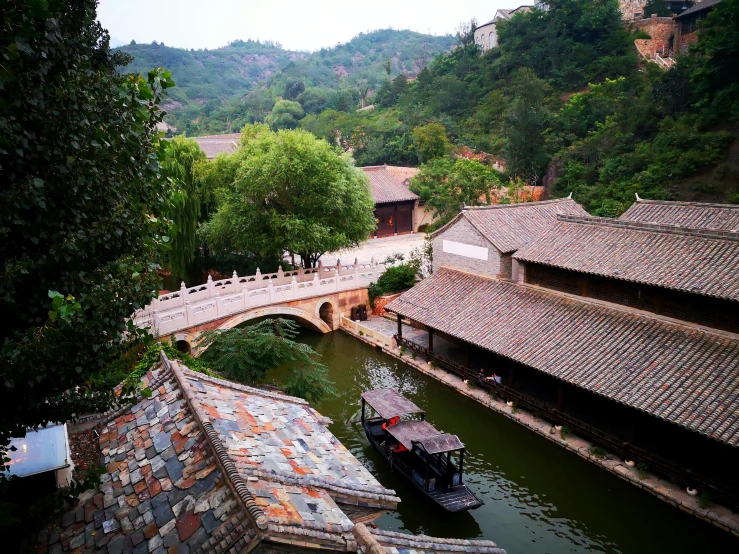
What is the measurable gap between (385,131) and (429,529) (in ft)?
153

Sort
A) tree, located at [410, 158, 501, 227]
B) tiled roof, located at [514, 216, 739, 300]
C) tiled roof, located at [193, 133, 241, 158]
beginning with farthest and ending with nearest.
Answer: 1. tiled roof, located at [193, 133, 241, 158]
2. tree, located at [410, 158, 501, 227]
3. tiled roof, located at [514, 216, 739, 300]

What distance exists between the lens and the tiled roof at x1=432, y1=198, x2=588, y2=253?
22.1 metres

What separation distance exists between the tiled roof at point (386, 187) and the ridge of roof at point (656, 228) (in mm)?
23442

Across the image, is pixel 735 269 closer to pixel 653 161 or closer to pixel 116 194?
pixel 116 194

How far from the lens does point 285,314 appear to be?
87.0 feet

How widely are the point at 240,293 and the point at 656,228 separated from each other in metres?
16.1

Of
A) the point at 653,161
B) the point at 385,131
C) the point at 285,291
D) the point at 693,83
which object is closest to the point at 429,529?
the point at 285,291

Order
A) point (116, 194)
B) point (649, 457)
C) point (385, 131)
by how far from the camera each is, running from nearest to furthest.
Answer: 1. point (116, 194)
2. point (649, 457)
3. point (385, 131)

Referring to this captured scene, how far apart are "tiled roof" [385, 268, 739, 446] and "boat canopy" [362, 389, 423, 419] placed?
3692mm

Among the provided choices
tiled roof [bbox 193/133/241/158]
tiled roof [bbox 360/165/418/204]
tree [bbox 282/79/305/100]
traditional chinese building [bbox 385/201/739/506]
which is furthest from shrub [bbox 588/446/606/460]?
tree [bbox 282/79/305/100]

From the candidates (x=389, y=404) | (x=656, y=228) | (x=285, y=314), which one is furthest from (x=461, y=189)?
(x=389, y=404)

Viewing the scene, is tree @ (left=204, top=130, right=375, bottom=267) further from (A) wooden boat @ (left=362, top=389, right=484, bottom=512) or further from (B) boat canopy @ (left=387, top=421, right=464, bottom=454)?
(B) boat canopy @ (left=387, top=421, right=464, bottom=454)

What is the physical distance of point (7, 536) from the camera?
6.47 meters

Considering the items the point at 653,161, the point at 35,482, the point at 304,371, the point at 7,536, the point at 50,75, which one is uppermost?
the point at 50,75
